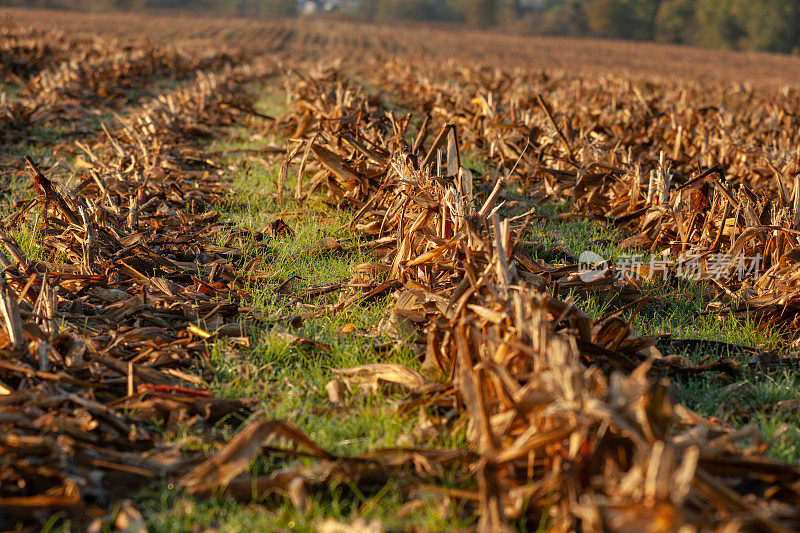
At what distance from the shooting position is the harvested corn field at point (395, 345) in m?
1.97

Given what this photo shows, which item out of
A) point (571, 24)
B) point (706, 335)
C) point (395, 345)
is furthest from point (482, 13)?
point (395, 345)

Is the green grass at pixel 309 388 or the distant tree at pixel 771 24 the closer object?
the green grass at pixel 309 388

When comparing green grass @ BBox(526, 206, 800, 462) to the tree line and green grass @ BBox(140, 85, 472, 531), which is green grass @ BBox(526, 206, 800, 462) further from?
the tree line

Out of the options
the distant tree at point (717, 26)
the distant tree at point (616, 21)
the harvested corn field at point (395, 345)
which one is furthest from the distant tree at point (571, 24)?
the harvested corn field at point (395, 345)

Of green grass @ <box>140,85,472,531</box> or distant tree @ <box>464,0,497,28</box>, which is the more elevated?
distant tree @ <box>464,0,497,28</box>

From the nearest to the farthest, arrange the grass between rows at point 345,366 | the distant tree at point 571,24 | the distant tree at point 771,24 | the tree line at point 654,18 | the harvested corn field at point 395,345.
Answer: the harvested corn field at point 395,345, the grass between rows at point 345,366, the distant tree at point 771,24, the tree line at point 654,18, the distant tree at point 571,24

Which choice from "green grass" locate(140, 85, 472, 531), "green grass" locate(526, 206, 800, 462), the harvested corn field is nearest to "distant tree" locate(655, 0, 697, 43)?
the harvested corn field

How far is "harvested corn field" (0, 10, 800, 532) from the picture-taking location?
197 centimetres

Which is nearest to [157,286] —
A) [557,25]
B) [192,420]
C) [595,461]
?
[192,420]

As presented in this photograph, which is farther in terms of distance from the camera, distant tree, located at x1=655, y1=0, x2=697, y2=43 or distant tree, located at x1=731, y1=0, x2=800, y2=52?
distant tree, located at x1=655, y1=0, x2=697, y2=43

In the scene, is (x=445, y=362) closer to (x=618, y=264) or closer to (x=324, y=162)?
(x=618, y=264)

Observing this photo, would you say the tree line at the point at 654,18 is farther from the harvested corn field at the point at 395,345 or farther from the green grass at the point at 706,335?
the green grass at the point at 706,335

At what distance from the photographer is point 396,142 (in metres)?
5.61

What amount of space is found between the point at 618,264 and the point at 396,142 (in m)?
2.16
